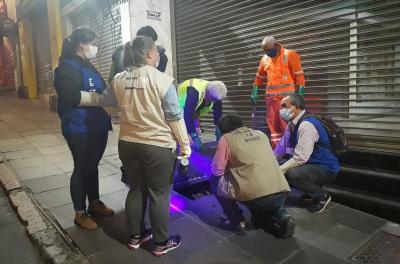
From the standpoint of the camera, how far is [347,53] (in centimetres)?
525

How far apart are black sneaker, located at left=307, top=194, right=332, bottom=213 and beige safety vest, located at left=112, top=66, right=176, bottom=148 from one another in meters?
2.30

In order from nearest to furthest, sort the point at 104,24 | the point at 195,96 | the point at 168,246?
the point at 168,246 → the point at 195,96 → the point at 104,24

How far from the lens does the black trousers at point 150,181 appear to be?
3.08 metres

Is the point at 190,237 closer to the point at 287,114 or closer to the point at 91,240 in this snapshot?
the point at 91,240

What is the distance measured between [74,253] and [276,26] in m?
5.18

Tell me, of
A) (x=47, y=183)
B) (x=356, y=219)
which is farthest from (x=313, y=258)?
(x=47, y=183)

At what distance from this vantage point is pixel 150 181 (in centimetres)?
314

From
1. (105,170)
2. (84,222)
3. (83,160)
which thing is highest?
(83,160)

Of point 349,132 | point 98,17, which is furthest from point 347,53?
point 98,17

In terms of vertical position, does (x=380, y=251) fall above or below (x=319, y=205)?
below

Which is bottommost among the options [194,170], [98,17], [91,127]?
[194,170]

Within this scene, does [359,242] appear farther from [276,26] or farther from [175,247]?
[276,26]

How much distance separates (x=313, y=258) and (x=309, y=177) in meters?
1.28

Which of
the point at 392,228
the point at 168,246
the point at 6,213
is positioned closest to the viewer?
the point at 168,246
